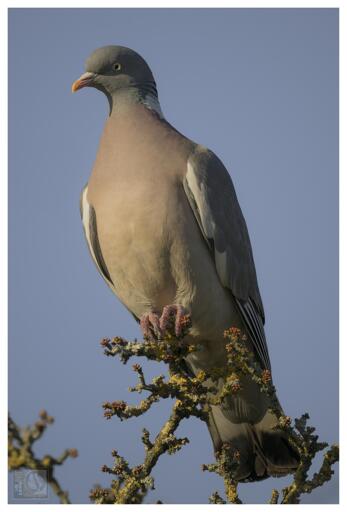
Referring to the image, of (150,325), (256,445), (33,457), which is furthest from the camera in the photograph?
(256,445)

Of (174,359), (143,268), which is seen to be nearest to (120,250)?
(143,268)

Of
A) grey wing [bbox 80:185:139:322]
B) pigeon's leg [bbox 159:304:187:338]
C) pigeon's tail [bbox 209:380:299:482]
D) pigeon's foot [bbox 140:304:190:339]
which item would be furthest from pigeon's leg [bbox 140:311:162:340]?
pigeon's tail [bbox 209:380:299:482]

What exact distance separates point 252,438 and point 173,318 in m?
1.23

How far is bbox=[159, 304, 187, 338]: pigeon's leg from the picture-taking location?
4218mm

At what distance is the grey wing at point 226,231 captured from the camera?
4.77 metres

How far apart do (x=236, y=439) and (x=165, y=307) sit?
4.10 feet

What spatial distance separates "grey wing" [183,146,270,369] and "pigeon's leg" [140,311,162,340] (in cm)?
52

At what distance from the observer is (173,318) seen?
4559 mm

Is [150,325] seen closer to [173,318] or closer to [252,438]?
[173,318]

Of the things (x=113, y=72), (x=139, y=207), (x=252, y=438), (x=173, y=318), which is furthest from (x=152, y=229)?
(x=252, y=438)

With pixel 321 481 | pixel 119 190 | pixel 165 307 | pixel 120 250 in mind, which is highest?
pixel 119 190

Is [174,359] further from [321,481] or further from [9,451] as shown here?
[9,451]

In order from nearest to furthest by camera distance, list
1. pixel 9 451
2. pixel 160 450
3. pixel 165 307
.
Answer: pixel 9 451 → pixel 160 450 → pixel 165 307

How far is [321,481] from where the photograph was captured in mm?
3463
